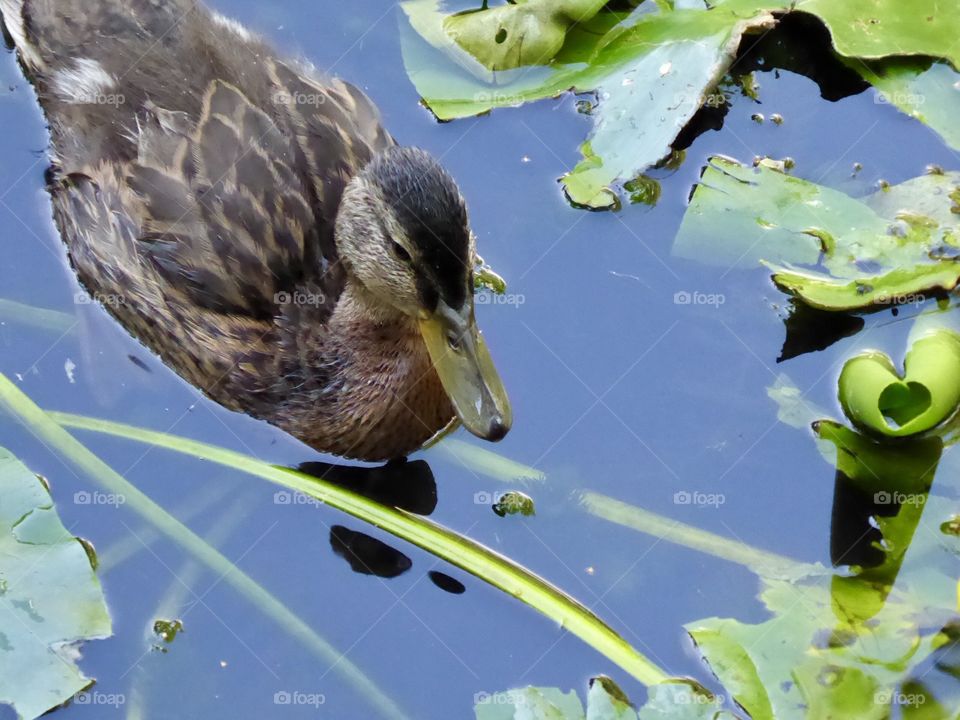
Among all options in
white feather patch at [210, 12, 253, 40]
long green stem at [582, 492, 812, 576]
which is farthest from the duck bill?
white feather patch at [210, 12, 253, 40]

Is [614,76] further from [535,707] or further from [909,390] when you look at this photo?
[535,707]

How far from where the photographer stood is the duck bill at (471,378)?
18.3 ft

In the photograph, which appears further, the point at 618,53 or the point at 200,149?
the point at 618,53

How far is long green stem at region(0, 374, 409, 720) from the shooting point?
212 inches

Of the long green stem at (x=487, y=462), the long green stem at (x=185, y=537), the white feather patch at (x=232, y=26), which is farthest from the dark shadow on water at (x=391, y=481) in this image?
the white feather patch at (x=232, y=26)

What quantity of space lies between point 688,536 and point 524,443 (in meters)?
0.82

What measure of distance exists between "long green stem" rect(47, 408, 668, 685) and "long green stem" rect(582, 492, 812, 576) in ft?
1.44

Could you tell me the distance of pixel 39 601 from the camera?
5148 mm

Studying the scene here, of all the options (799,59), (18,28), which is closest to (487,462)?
(799,59)

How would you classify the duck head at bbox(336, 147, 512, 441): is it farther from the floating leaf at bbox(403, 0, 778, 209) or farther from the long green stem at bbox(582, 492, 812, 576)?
the floating leaf at bbox(403, 0, 778, 209)

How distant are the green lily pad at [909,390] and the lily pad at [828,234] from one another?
0.51 m

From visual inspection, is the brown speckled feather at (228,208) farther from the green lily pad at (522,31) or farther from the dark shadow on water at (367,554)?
the green lily pad at (522,31)

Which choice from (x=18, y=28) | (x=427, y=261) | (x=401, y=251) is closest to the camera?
(x=427, y=261)

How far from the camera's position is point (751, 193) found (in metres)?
6.49
